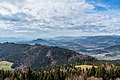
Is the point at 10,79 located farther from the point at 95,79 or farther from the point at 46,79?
the point at 95,79

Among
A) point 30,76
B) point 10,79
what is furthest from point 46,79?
point 10,79

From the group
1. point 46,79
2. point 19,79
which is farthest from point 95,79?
point 19,79

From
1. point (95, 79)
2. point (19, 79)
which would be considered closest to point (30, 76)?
point (19, 79)

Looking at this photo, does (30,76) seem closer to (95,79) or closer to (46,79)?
(46,79)

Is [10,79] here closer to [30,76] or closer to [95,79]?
[30,76]

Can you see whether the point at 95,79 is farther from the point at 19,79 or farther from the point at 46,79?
the point at 19,79

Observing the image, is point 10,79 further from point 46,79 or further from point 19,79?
point 46,79
